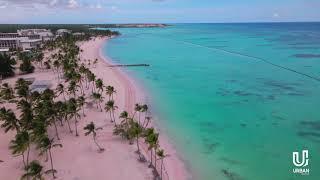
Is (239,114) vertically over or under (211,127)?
over

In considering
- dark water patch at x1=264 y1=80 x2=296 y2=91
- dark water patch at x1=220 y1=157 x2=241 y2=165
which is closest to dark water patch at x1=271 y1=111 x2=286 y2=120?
dark water patch at x1=220 y1=157 x2=241 y2=165

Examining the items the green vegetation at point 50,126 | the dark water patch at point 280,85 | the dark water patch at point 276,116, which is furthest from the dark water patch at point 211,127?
the dark water patch at point 280,85

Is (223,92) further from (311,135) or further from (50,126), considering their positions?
(50,126)

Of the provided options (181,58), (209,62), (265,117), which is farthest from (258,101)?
(181,58)

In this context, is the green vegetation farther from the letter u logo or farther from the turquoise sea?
the letter u logo

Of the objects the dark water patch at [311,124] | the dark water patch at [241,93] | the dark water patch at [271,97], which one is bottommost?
the dark water patch at [311,124]

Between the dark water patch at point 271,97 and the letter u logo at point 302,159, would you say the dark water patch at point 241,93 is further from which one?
the letter u logo at point 302,159

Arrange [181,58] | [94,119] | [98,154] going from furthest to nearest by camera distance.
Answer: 1. [181,58]
2. [94,119]
3. [98,154]

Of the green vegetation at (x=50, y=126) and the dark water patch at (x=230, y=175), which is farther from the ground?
the green vegetation at (x=50, y=126)

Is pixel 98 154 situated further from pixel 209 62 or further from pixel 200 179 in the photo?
pixel 209 62

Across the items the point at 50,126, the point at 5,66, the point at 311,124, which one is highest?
the point at 5,66

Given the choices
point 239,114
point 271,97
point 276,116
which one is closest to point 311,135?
point 276,116
